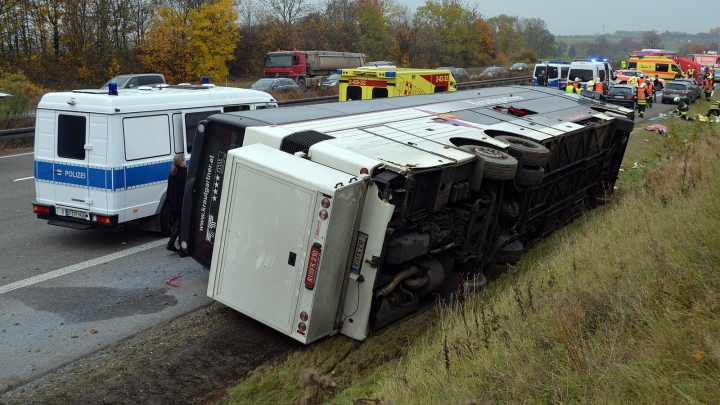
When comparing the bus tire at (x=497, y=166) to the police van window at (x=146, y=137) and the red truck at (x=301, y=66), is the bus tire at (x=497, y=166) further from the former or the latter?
the red truck at (x=301, y=66)

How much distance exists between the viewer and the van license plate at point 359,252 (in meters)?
6.04

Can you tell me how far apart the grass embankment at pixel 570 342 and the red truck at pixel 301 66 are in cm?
3159

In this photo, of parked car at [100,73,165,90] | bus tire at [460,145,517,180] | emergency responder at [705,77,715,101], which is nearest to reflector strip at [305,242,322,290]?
bus tire at [460,145,517,180]

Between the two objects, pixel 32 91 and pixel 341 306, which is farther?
pixel 32 91

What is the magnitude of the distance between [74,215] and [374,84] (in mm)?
8975

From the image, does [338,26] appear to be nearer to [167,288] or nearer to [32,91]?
[32,91]

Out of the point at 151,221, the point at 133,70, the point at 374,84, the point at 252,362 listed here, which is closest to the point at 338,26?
the point at 133,70

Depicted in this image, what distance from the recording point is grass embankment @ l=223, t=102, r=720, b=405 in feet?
13.5

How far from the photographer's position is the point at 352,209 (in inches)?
231

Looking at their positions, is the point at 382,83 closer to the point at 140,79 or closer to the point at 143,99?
the point at 143,99

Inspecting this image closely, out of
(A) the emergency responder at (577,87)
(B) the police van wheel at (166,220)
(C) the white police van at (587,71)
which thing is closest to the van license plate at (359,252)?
(B) the police van wheel at (166,220)

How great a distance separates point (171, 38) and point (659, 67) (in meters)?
31.9

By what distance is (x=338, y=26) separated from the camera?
61375 millimetres

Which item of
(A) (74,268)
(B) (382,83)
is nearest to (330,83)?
(B) (382,83)
